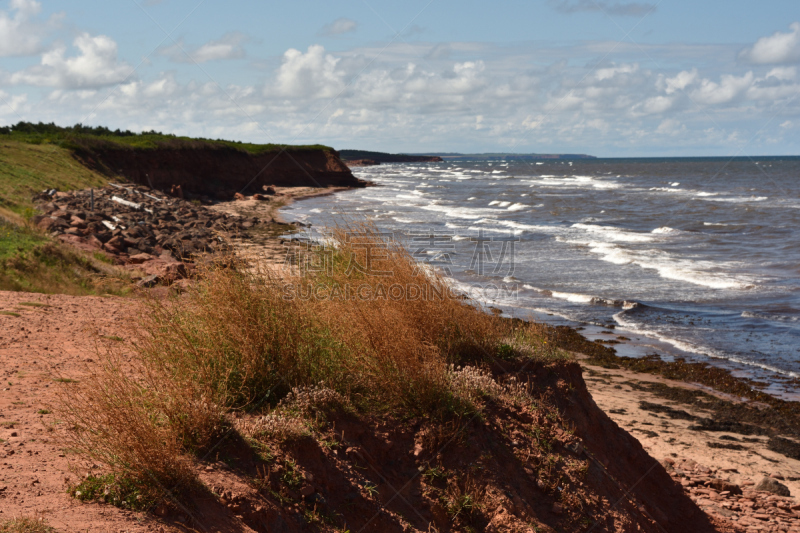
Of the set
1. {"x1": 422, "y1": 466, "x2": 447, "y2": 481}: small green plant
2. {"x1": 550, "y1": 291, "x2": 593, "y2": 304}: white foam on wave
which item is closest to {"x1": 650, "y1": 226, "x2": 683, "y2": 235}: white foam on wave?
{"x1": 550, "y1": 291, "x2": 593, "y2": 304}: white foam on wave

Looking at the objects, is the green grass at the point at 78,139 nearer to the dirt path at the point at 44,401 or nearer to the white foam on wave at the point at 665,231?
the dirt path at the point at 44,401

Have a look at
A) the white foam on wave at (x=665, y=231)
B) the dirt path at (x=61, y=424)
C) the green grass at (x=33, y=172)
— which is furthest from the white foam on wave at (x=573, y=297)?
the green grass at (x=33, y=172)

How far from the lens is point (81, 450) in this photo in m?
3.86

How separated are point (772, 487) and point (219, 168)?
47212 mm

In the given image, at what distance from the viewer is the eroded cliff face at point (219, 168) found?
36156 millimetres

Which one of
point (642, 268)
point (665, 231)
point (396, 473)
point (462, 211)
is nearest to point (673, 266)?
point (642, 268)

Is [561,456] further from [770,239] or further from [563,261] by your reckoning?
[770,239]

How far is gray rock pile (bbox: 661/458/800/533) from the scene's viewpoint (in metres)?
6.13

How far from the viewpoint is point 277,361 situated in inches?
188

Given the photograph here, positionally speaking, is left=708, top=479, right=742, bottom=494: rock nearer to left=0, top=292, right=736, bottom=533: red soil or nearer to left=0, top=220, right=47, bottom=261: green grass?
left=0, top=292, right=736, bottom=533: red soil

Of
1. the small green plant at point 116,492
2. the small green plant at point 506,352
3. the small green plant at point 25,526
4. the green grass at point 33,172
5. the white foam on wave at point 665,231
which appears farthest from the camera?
the white foam on wave at point 665,231

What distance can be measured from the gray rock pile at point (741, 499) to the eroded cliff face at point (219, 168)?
32.3m

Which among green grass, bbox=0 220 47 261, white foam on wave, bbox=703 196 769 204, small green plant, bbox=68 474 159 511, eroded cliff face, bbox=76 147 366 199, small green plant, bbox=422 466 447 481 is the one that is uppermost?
eroded cliff face, bbox=76 147 366 199

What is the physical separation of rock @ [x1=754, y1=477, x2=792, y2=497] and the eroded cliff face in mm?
32839
